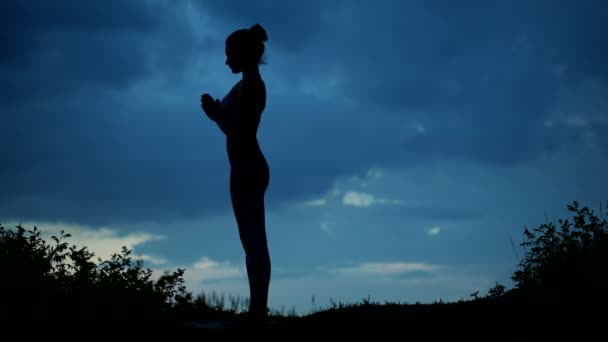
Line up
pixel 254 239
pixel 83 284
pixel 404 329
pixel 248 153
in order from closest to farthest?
pixel 404 329
pixel 254 239
pixel 248 153
pixel 83 284

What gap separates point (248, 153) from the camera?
243 inches

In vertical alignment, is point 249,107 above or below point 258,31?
below

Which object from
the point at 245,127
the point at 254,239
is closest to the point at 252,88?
the point at 245,127

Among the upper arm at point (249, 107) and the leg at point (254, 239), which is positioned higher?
the upper arm at point (249, 107)

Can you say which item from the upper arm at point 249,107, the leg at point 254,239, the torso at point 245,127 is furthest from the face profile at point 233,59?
the leg at point 254,239

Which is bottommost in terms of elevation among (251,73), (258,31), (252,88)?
(252,88)

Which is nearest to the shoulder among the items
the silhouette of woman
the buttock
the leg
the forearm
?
the silhouette of woman

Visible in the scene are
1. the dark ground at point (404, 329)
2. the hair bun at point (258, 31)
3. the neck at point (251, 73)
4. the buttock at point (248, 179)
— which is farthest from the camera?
the hair bun at point (258, 31)

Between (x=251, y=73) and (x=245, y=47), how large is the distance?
0.31m

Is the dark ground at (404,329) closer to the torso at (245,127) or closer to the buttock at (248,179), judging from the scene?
the buttock at (248,179)

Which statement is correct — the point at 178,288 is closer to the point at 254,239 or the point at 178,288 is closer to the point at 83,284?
the point at 83,284

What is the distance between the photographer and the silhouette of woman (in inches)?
238

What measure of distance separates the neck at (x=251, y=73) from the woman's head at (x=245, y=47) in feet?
0.08

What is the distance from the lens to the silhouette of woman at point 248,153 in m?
6.04
